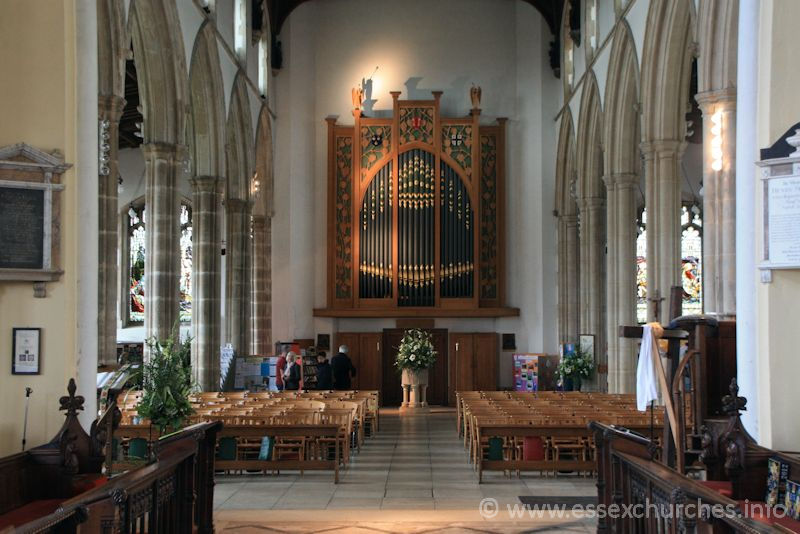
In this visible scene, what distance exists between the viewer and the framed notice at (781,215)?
6488mm

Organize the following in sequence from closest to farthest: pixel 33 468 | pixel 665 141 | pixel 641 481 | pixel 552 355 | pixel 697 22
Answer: pixel 641 481
pixel 33 468
pixel 697 22
pixel 665 141
pixel 552 355

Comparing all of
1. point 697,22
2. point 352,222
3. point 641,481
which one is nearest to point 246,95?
point 352,222

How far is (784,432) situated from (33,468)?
5471mm

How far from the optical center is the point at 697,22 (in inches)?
455

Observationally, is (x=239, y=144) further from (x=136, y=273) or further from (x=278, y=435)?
(x=278, y=435)

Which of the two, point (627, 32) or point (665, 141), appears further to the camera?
point (627, 32)

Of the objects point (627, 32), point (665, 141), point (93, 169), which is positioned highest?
point (627, 32)

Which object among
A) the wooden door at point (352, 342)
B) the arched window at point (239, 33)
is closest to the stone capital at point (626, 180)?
the arched window at point (239, 33)

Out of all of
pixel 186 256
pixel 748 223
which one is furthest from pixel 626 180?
pixel 186 256

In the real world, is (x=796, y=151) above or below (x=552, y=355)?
above

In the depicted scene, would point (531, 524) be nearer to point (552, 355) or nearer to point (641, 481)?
point (641, 481)

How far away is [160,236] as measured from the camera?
13766 millimetres

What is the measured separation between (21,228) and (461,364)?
16.0 meters

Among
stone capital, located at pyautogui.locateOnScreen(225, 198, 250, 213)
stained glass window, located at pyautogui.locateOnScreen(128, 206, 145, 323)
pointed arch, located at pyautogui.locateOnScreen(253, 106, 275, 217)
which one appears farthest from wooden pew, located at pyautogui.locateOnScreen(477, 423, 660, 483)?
stained glass window, located at pyautogui.locateOnScreen(128, 206, 145, 323)
